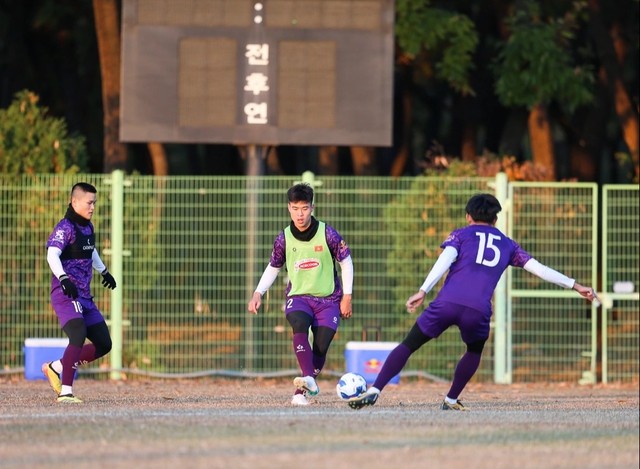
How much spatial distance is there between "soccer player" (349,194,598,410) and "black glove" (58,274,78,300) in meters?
Result: 2.35

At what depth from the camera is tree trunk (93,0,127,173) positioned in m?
18.2

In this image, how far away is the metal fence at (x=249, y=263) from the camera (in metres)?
14.7

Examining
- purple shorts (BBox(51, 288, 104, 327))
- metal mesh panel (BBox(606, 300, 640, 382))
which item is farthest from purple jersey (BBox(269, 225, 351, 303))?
metal mesh panel (BBox(606, 300, 640, 382))

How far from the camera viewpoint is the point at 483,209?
9.24 metres

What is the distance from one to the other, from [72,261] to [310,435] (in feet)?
12.1

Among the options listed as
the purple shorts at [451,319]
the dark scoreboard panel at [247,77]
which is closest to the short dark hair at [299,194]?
the purple shorts at [451,319]

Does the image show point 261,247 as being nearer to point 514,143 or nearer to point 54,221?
point 54,221

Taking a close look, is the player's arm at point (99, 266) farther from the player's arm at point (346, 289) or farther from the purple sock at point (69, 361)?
the player's arm at point (346, 289)

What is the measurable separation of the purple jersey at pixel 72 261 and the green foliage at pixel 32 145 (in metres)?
5.14

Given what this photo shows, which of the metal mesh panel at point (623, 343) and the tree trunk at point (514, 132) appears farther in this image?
the tree trunk at point (514, 132)

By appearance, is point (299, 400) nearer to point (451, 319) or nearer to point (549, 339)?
point (451, 319)

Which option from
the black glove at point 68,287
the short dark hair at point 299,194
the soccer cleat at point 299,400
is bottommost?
the soccer cleat at point 299,400

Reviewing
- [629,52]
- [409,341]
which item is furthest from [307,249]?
[629,52]

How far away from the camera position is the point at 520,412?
9211 millimetres
